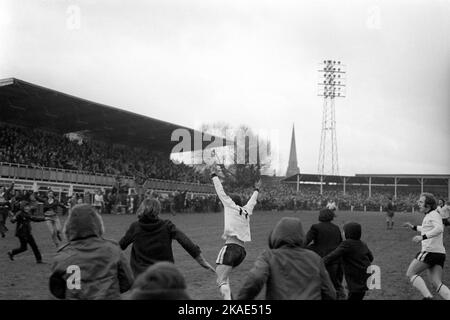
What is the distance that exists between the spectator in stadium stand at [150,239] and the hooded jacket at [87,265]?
4.37ft

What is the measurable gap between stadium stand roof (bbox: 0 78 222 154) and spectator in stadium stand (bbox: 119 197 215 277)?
2535cm

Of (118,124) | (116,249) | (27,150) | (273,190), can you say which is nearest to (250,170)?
(273,190)

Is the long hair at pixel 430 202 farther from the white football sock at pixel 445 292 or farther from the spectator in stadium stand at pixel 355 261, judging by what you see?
the spectator in stadium stand at pixel 355 261

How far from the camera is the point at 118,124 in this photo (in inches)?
1628

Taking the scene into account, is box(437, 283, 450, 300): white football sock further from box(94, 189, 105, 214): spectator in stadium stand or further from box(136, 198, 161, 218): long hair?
box(94, 189, 105, 214): spectator in stadium stand

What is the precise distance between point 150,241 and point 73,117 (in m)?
34.3

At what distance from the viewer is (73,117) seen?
37.8 metres

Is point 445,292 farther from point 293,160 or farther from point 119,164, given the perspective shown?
point 293,160

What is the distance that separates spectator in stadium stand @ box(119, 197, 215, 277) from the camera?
17.4 ft

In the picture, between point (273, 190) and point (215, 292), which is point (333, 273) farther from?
point (273, 190)

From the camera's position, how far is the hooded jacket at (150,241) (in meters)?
5.31

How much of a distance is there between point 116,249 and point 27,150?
3128cm

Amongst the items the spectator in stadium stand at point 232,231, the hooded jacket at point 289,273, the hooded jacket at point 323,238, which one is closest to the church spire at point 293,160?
the spectator in stadium stand at point 232,231

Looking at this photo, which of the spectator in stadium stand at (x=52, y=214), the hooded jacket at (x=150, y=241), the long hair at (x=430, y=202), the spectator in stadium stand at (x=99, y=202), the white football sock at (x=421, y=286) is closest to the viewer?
the hooded jacket at (x=150, y=241)
